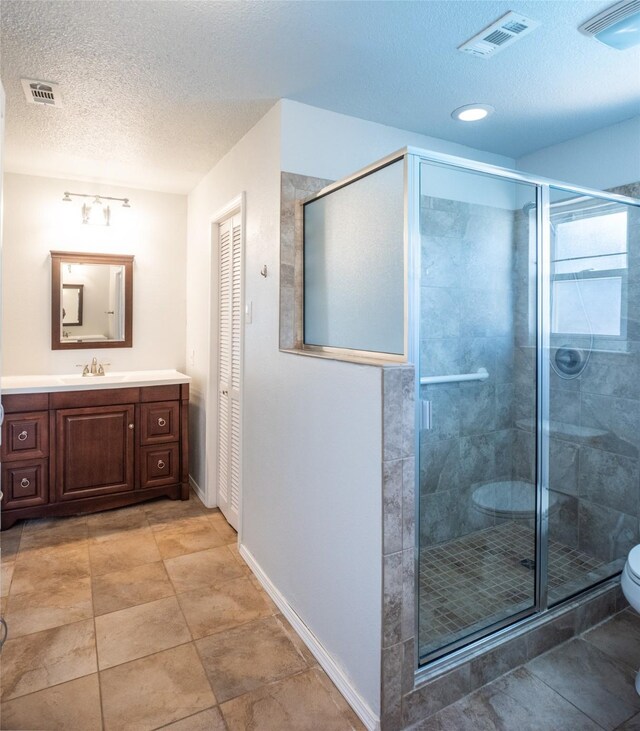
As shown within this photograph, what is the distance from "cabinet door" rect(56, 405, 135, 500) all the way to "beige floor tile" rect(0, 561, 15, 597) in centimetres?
62

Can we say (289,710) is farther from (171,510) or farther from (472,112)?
(472,112)

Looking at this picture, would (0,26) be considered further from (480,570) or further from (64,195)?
(480,570)

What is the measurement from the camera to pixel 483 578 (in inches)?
84.5

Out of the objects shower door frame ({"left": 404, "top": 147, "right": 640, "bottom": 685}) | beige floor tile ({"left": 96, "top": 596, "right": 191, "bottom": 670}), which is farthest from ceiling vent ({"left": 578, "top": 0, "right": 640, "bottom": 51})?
beige floor tile ({"left": 96, "top": 596, "right": 191, "bottom": 670})

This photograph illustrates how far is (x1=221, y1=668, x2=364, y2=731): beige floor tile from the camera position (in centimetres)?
162

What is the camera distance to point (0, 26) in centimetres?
171

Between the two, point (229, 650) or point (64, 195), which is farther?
point (64, 195)

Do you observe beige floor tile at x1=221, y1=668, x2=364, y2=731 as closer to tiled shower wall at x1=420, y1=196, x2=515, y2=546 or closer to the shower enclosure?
the shower enclosure

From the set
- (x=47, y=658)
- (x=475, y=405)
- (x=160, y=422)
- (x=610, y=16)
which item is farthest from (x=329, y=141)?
(x=47, y=658)

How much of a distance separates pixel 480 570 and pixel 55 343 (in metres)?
3.26

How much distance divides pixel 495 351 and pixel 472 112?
1208 millimetres

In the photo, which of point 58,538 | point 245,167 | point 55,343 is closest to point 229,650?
point 58,538

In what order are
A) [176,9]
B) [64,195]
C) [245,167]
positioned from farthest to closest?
[64,195], [245,167], [176,9]

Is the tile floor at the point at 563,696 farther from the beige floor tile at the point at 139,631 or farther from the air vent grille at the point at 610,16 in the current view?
the air vent grille at the point at 610,16
